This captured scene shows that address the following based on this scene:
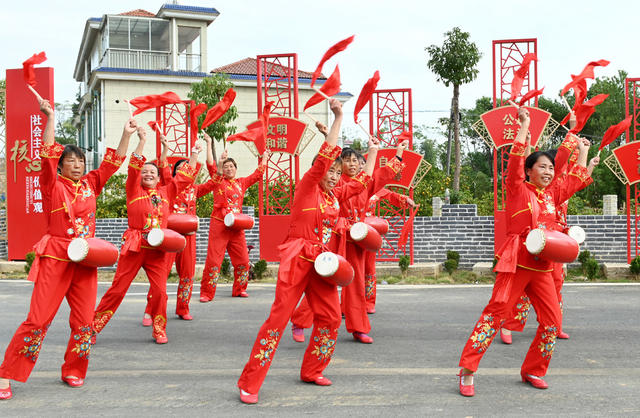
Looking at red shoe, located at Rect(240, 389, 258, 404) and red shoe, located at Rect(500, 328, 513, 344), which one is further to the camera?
red shoe, located at Rect(500, 328, 513, 344)

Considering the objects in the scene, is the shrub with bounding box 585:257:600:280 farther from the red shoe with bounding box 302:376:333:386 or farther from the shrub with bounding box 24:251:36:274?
the shrub with bounding box 24:251:36:274

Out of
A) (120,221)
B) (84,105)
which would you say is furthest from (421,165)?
(84,105)

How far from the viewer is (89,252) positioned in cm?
479

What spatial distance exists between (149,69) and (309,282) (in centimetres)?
2259

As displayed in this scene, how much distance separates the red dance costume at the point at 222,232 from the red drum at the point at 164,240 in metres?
2.33

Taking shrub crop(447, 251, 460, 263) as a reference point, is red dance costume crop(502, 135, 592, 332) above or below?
above

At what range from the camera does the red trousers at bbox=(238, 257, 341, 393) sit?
4633 mm

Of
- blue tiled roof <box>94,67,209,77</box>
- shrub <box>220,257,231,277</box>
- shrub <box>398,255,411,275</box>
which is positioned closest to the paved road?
shrub <box>398,255,411,275</box>

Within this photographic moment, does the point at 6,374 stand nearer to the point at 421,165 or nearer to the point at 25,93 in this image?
the point at 421,165

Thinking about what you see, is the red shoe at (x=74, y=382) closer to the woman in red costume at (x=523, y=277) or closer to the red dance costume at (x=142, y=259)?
the red dance costume at (x=142, y=259)

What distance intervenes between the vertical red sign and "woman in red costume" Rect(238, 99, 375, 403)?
→ 10.3 metres

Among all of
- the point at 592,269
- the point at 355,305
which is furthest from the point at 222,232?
the point at 592,269

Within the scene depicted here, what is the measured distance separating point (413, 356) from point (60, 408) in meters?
2.89

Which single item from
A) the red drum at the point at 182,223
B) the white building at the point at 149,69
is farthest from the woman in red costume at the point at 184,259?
the white building at the point at 149,69
